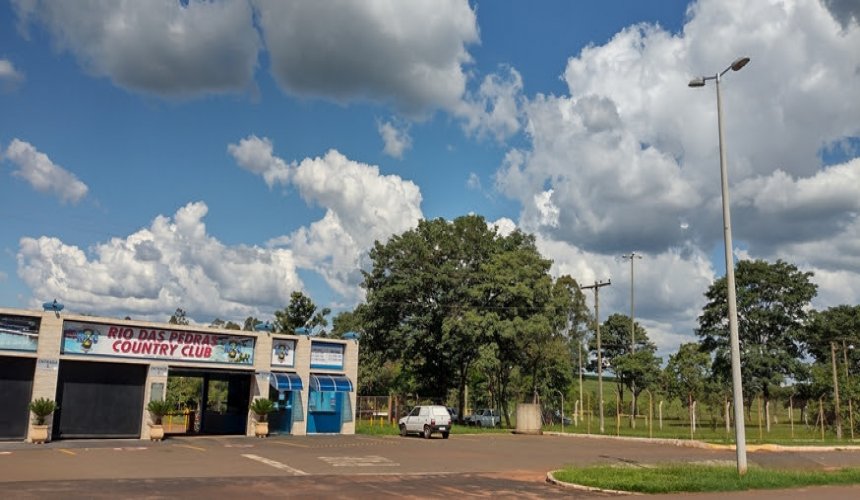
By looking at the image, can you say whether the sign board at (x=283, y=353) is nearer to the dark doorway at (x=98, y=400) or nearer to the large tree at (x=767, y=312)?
the dark doorway at (x=98, y=400)

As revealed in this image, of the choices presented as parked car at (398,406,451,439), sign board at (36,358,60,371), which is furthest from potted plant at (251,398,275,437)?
sign board at (36,358,60,371)

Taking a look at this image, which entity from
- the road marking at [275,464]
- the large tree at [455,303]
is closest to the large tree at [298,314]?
the large tree at [455,303]

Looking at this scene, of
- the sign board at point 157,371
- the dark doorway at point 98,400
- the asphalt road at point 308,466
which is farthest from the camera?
the sign board at point 157,371

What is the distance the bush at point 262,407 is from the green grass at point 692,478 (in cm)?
1820

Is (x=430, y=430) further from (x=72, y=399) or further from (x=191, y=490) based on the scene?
(x=191, y=490)

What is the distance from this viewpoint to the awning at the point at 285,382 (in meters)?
35.2

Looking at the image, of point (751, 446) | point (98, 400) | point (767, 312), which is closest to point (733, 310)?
point (751, 446)

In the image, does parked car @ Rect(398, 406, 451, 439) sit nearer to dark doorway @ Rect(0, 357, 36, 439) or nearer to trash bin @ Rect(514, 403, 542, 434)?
trash bin @ Rect(514, 403, 542, 434)

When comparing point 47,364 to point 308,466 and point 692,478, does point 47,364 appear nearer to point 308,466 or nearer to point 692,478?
point 308,466

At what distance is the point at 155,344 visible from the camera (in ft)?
104

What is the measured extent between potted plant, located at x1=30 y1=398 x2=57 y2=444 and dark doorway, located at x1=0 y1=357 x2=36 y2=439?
2.39 feet

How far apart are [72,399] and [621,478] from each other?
75.5 feet

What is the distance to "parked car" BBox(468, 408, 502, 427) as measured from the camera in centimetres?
5642

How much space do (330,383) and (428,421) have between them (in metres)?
5.56
